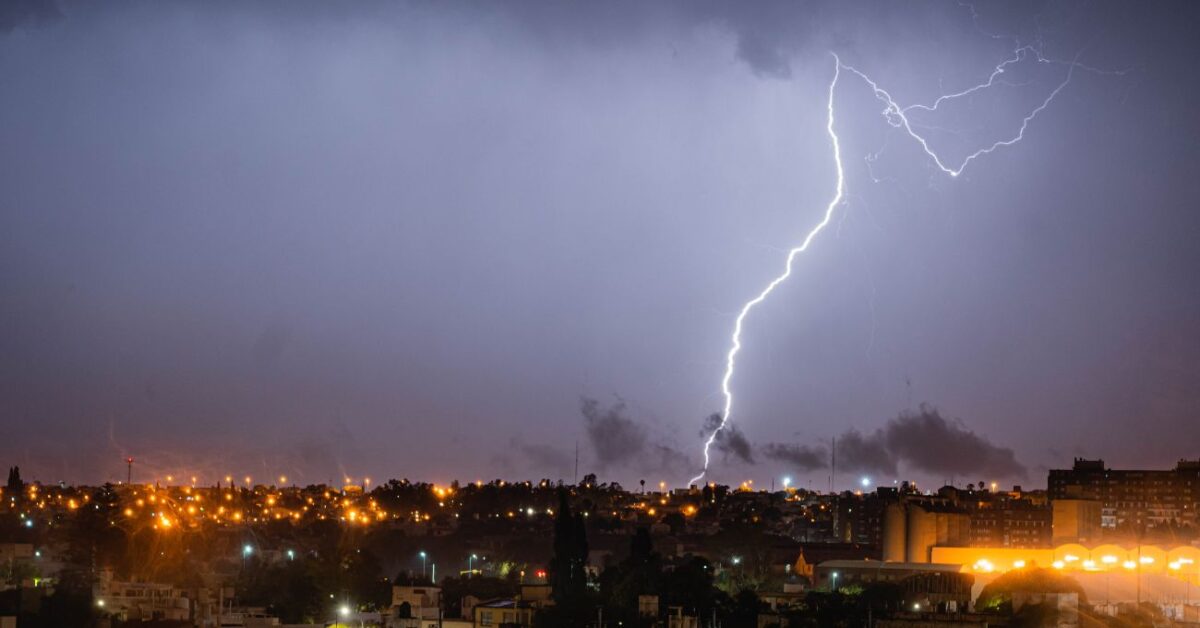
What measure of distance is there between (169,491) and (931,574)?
4665 cm

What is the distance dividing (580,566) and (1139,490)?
1882 inches

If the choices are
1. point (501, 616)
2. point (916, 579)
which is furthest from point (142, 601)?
point (916, 579)

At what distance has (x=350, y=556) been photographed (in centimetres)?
3594

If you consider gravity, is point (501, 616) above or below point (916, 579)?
below

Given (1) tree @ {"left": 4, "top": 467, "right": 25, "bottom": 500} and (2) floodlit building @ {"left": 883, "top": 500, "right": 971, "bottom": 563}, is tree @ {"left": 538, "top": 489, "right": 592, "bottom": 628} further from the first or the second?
(1) tree @ {"left": 4, "top": 467, "right": 25, "bottom": 500}

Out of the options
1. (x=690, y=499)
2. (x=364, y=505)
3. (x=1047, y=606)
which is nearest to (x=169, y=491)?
(x=364, y=505)

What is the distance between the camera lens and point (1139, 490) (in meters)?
72.6

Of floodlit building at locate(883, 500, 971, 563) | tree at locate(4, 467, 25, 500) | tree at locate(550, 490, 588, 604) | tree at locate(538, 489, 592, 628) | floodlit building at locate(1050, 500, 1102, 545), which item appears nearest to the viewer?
tree at locate(538, 489, 592, 628)

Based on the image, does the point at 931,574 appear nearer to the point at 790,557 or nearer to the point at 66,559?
the point at 790,557

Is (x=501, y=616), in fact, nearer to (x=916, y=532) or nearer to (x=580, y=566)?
(x=580, y=566)

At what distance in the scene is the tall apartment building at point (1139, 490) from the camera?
69125 mm

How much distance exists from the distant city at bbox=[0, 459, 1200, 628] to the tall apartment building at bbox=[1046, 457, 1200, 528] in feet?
1.10

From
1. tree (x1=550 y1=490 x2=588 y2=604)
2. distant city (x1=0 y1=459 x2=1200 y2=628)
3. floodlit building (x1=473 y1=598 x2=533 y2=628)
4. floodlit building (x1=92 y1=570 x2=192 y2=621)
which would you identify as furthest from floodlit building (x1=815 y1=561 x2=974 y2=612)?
floodlit building (x1=92 y1=570 x2=192 y2=621)

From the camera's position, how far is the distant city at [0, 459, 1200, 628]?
88.7ft
